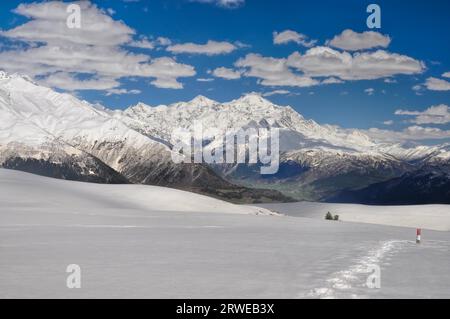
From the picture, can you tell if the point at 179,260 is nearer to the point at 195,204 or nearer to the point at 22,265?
the point at 22,265

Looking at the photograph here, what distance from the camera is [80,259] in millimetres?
33750

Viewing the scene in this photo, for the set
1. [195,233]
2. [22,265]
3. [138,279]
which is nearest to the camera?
[138,279]

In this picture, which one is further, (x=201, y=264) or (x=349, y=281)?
(x=201, y=264)

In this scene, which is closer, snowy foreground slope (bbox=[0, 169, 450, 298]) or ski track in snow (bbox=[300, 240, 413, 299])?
ski track in snow (bbox=[300, 240, 413, 299])

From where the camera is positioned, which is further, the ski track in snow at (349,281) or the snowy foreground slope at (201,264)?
the snowy foreground slope at (201,264)

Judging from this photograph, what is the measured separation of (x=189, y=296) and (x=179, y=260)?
10975 millimetres

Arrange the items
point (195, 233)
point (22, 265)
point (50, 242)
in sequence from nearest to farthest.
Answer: point (22, 265) → point (50, 242) → point (195, 233)

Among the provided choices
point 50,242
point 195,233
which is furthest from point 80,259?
point 195,233
